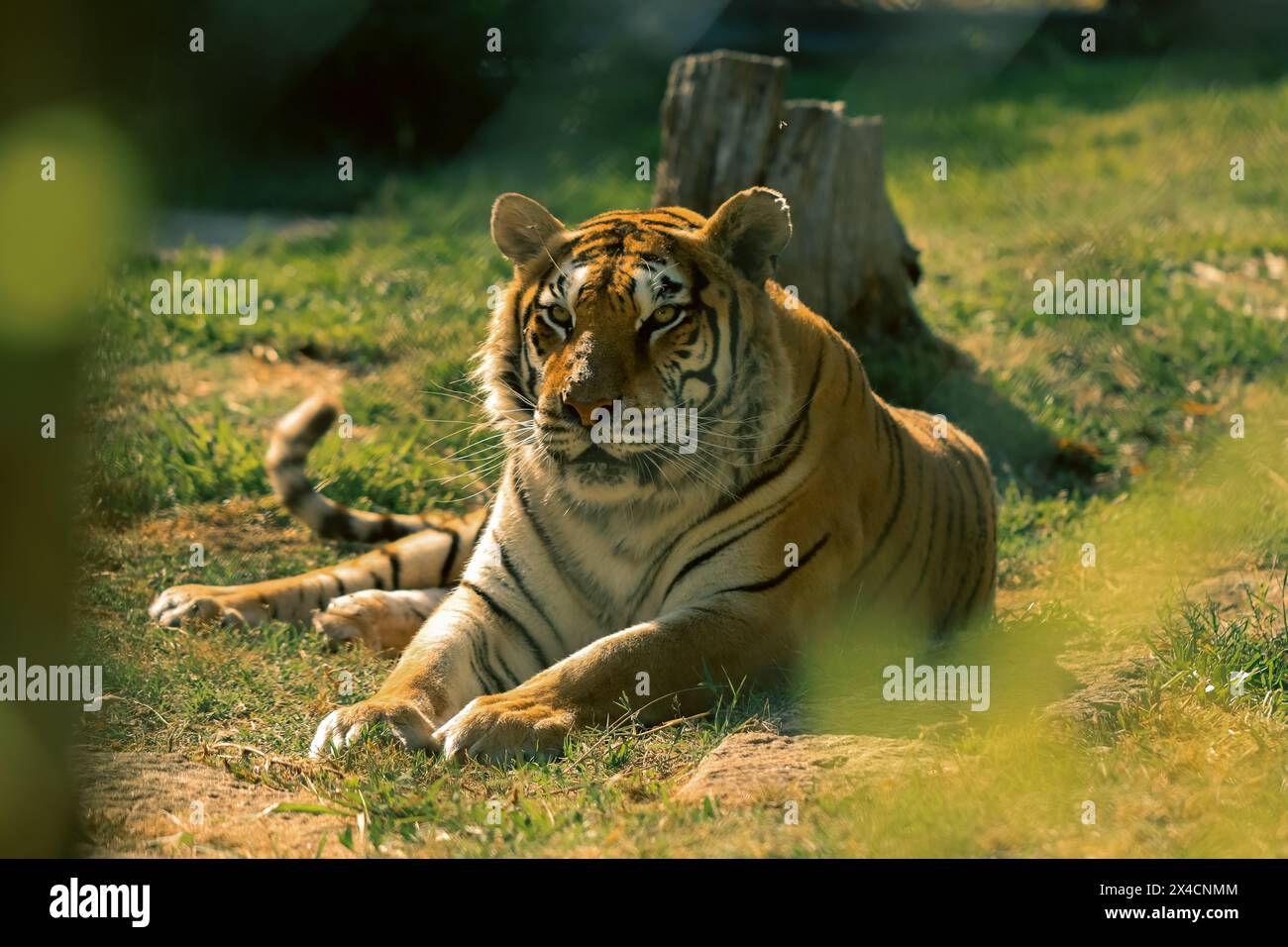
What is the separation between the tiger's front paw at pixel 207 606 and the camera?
5.06m

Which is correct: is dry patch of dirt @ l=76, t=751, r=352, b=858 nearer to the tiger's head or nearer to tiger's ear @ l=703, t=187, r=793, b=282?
the tiger's head

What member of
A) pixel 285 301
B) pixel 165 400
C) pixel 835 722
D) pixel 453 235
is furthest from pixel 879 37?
pixel 835 722

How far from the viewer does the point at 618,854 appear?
3027mm

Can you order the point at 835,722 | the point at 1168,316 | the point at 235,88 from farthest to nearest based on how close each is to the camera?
the point at 235,88 → the point at 1168,316 → the point at 835,722

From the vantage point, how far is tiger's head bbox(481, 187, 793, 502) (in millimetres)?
4023

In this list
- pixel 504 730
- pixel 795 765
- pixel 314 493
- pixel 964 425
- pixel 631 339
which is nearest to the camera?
pixel 795 765

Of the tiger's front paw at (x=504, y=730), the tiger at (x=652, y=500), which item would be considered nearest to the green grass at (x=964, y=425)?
the tiger's front paw at (x=504, y=730)

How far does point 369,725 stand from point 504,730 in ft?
1.14

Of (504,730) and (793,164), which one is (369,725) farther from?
(793,164)

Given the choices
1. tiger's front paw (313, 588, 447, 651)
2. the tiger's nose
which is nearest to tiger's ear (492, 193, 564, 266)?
the tiger's nose

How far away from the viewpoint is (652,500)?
14.1 ft

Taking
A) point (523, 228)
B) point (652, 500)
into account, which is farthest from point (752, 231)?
point (652, 500)
